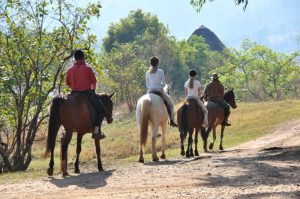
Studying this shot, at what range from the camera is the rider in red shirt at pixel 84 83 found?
39.8 ft

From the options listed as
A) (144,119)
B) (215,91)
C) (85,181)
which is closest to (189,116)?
(144,119)

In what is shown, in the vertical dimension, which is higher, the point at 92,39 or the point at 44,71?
the point at 92,39

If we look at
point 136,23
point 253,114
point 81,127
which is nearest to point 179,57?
point 136,23

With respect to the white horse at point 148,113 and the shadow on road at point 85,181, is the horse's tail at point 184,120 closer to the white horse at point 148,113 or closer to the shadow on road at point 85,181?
the white horse at point 148,113

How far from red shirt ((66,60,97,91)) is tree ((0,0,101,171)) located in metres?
6.22

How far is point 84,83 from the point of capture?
1214cm

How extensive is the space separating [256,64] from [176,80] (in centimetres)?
1518

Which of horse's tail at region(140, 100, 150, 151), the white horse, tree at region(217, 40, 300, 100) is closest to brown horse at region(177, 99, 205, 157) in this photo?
the white horse

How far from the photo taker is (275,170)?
10.8m

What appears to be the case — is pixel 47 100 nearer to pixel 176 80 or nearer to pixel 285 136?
pixel 285 136

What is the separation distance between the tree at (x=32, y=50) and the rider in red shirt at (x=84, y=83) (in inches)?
245

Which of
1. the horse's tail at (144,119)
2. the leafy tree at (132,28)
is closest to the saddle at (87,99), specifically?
the horse's tail at (144,119)

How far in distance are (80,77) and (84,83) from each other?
0.18 m

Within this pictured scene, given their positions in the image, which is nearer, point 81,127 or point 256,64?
point 81,127
